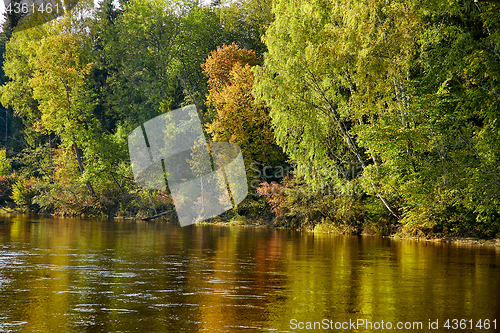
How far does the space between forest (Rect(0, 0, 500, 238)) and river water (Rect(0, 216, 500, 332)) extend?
4606 millimetres

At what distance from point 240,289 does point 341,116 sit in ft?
51.1

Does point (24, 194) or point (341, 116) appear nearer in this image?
point (341, 116)

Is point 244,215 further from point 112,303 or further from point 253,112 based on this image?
point 112,303

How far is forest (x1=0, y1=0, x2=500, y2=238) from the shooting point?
1986 centimetres

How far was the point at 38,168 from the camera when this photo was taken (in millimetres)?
48094

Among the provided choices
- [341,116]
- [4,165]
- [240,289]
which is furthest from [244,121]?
[4,165]

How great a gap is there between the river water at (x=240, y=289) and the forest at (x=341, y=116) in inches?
181

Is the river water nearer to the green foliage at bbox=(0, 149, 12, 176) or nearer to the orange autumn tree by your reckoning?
the orange autumn tree

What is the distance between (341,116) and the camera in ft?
77.3

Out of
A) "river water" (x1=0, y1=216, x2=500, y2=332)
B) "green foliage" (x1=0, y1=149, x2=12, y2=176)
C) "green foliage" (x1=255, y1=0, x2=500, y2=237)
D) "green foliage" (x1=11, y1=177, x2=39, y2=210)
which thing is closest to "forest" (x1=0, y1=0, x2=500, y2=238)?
"green foliage" (x1=255, y1=0, x2=500, y2=237)

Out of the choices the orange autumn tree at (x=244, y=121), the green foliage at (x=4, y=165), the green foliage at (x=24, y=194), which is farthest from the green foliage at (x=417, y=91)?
the green foliage at (x=4, y=165)

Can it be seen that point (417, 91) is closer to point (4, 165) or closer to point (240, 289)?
point (240, 289)

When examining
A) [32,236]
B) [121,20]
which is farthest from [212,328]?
[121,20]

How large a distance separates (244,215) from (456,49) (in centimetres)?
1768
